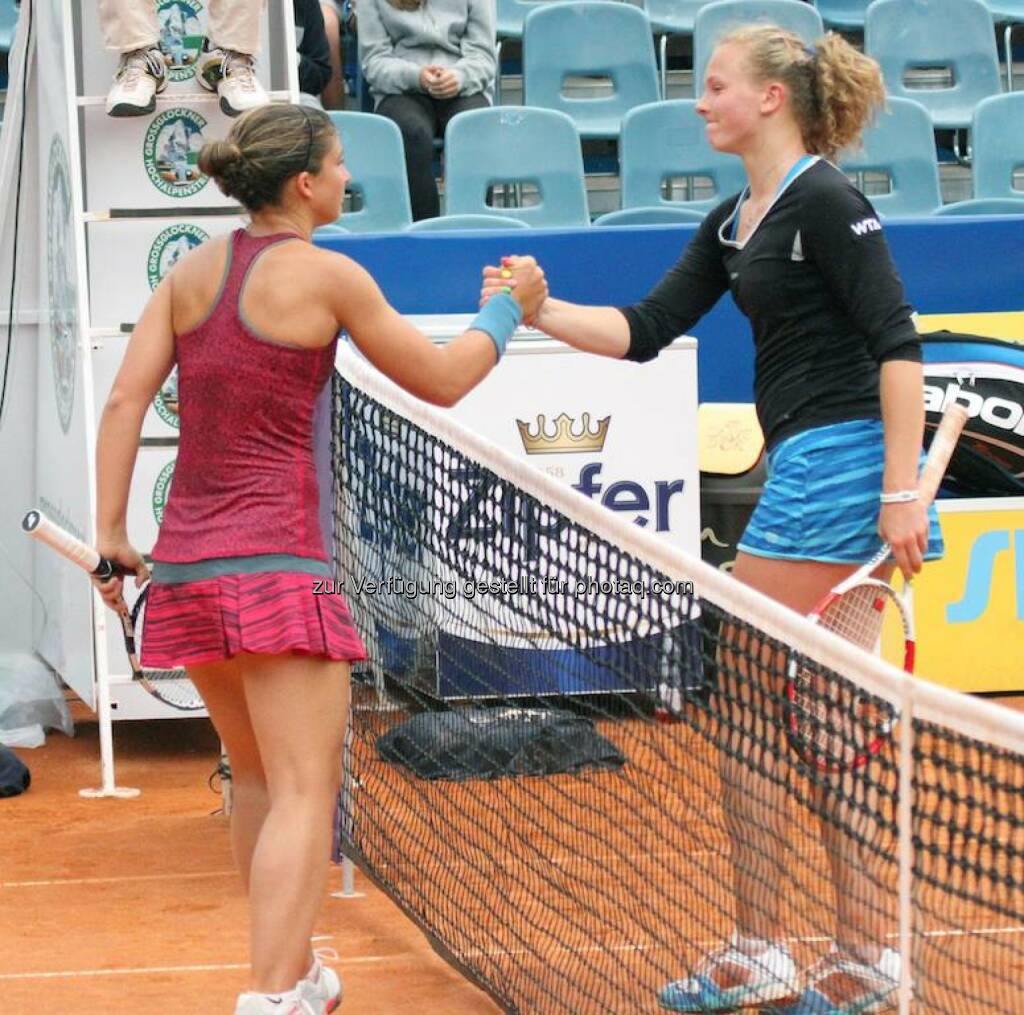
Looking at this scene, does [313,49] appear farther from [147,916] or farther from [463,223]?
[147,916]

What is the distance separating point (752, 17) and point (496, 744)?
5867 millimetres

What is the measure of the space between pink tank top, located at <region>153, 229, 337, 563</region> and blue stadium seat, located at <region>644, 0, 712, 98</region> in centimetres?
728

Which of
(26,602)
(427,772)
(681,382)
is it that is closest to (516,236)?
(681,382)

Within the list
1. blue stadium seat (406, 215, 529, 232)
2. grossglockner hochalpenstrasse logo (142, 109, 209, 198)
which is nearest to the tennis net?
A: grossglockner hochalpenstrasse logo (142, 109, 209, 198)

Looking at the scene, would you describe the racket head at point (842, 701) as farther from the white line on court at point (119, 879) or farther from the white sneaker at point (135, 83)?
the white sneaker at point (135, 83)

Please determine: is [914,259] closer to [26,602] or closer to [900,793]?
[26,602]

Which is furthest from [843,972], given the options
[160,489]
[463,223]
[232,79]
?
[463,223]

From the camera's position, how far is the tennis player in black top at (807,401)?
3.11 metres

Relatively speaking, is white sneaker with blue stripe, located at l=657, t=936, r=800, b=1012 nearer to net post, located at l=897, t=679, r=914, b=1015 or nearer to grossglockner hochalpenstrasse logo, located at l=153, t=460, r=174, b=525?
net post, located at l=897, t=679, r=914, b=1015

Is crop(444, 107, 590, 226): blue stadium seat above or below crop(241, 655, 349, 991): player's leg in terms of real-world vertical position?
above

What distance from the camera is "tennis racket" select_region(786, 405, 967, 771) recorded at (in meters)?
2.69

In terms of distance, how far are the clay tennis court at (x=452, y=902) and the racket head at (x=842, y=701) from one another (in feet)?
0.73

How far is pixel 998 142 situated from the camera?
855 cm

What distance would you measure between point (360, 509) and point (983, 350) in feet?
8.62
